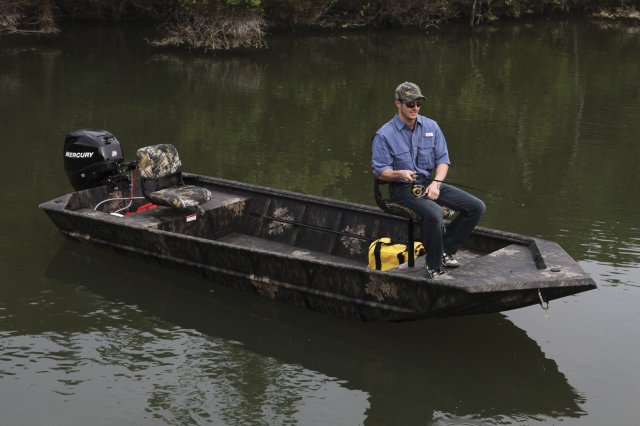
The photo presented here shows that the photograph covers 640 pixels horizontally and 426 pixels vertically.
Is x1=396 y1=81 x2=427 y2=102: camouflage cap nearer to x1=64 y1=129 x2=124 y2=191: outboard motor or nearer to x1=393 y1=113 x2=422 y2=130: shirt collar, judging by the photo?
x1=393 y1=113 x2=422 y2=130: shirt collar

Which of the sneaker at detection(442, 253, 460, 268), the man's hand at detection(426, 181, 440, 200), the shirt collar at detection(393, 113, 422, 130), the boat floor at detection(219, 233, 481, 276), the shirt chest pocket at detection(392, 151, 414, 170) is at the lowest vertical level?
the boat floor at detection(219, 233, 481, 276)

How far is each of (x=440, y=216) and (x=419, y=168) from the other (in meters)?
0.60

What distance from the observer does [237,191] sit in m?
12.5

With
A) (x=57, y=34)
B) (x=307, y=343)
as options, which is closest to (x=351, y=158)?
(x=307, y=343)

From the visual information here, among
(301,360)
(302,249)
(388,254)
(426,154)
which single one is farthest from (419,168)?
(302,249)

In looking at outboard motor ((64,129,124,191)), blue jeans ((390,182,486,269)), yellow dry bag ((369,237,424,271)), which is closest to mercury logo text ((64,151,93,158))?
outboard motor ((64,129,124,191))

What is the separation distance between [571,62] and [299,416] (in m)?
20.9

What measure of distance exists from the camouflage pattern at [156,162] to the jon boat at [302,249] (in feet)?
0.12

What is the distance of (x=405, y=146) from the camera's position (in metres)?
9.37

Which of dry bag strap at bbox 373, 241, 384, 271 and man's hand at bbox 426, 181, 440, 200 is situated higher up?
man's hand at bbox 426, 181, 440, 200

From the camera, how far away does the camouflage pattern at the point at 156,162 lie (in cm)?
1206

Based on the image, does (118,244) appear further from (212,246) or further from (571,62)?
(571,62)

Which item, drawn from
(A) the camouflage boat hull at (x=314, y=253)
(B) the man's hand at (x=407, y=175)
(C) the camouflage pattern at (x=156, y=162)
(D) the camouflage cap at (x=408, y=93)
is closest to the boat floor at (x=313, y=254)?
(A) the camouflage boat hull at (x=314, y=253)

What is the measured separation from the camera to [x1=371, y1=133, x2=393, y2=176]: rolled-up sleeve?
9328mm
